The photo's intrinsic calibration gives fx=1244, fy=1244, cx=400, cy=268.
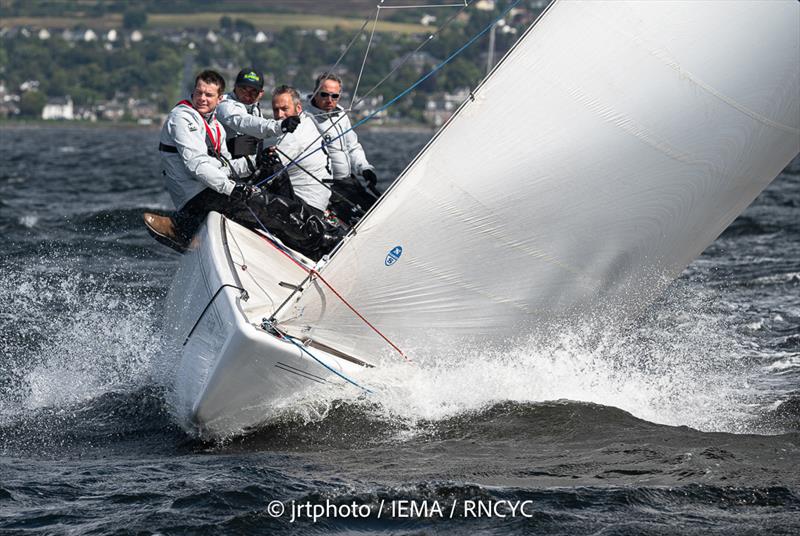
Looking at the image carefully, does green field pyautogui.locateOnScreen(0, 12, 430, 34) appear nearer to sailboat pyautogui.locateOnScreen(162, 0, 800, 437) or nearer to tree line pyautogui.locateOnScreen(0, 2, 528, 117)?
tree line pyautogui.locateOnScreen(0, 2, 528, 117)

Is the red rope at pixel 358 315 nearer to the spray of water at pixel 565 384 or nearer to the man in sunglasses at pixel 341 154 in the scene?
the spray of water at pixel 565 384

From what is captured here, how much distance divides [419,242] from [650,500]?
1752mm

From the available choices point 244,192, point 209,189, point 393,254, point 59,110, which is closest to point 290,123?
point 244,192

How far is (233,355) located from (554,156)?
6.26 ft

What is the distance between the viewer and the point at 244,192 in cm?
731

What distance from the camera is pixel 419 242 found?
20.5ft

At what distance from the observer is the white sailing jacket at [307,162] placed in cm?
757

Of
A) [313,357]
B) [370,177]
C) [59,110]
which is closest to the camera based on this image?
[313,357]

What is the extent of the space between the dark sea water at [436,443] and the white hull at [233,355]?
0.15 m

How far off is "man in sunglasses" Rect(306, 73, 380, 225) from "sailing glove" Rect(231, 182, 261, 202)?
1.86 feet

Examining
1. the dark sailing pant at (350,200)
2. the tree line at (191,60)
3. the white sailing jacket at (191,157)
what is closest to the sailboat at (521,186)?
the white sailing jacket at (191,157)

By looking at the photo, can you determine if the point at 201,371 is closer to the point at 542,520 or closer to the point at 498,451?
the point at 498,451

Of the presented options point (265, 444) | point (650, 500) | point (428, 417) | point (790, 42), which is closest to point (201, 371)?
point (265, 444)

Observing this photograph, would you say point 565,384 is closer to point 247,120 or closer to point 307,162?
point 307,162
